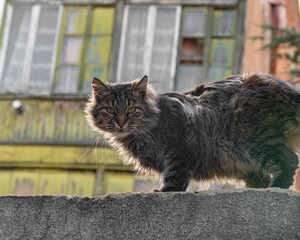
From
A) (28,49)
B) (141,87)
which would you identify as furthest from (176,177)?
(28,49)

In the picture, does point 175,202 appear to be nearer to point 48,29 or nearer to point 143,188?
point 143,188

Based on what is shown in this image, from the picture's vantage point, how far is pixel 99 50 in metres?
15.8

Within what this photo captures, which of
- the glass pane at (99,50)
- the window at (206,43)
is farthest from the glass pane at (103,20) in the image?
the window at (206,43)

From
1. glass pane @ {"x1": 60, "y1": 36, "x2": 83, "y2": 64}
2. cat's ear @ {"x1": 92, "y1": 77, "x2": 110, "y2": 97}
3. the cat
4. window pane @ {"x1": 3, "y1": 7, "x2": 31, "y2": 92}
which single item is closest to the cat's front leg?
the cat

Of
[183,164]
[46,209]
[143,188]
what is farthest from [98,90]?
[143,188]

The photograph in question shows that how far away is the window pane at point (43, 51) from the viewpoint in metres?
15.6

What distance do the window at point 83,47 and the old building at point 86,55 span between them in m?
0.02

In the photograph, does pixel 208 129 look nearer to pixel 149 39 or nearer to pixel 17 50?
pixel 149 39

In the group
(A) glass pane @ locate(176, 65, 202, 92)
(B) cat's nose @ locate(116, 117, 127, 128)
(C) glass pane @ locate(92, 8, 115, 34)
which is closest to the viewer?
(B) cat's nose @ locate(116, 117, 127, 128)

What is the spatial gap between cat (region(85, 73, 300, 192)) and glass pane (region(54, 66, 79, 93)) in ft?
31.0

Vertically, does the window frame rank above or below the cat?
above

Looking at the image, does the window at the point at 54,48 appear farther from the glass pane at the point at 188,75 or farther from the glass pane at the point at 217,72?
the glass pane at the point at 217,72

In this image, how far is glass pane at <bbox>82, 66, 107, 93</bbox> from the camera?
15.3 meters

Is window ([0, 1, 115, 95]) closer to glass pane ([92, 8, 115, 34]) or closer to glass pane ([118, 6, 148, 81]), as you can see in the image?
glass pane ([92, 8, 115, 34])
